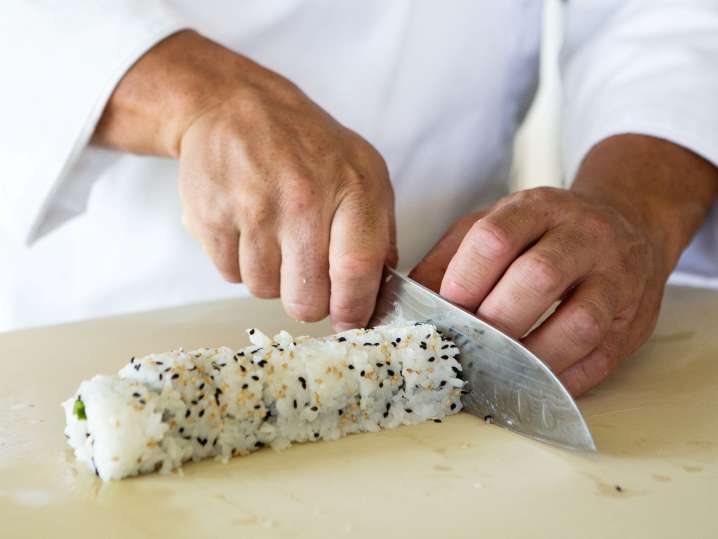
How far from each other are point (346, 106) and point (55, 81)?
1.49 ft

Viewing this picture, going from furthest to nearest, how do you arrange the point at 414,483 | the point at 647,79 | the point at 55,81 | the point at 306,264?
the point at 647,79 < the point at 55,81 < the point at 306,264 < the point at 414,483

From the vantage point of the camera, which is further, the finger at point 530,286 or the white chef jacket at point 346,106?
the white chef jacket at point 346,106

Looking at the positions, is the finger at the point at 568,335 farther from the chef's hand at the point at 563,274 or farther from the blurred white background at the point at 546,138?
the blurred white background at the point at 546,138

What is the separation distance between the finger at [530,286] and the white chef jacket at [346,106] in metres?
0.46

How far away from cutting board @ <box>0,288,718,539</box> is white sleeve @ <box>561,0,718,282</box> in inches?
18.0

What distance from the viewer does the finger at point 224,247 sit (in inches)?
38.8

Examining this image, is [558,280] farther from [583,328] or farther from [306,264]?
[306,264]

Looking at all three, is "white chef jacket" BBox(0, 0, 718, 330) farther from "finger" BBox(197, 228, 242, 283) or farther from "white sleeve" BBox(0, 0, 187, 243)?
Result: "finger" BBox(197, 228, 242, 283)

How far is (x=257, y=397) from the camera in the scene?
0.78m

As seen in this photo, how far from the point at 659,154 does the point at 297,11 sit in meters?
0.55

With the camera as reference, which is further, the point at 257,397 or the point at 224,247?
the point at 224,247

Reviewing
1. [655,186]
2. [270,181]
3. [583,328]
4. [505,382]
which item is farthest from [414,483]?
[655,186]

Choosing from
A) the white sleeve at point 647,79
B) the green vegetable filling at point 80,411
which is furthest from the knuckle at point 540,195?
the green vegetable filling at point 80,411

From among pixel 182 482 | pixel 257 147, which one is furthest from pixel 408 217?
pixel 182 482
